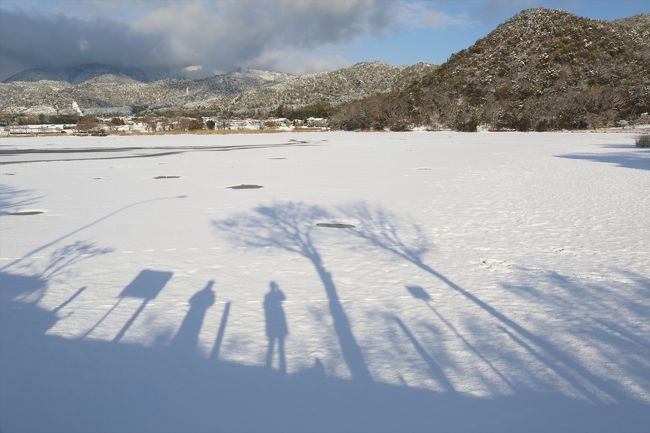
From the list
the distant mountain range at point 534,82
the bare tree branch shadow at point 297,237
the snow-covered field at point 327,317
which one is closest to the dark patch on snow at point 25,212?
the snow-covered field at point 327,317

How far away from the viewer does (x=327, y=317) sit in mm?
4832

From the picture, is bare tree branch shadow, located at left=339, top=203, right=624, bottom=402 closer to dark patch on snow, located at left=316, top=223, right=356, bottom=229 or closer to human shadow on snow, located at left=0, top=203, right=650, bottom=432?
human shadow on snow, located at left=0, top=203, right=650, bottom=432

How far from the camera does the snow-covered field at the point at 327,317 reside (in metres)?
3.35

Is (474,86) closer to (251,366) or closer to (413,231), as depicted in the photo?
(413,231)

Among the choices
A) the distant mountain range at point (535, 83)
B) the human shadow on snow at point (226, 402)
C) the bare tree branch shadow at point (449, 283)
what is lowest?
the human shadow on snow at point (226, 402)

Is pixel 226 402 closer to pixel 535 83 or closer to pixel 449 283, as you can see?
pixel 449 283

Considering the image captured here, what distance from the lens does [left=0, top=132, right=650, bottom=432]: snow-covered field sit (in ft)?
11.0

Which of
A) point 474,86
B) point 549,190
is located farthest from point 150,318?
point 474,86

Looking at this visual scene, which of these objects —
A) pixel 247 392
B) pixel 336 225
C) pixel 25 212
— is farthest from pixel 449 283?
pixel 25 212

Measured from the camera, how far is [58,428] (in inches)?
125

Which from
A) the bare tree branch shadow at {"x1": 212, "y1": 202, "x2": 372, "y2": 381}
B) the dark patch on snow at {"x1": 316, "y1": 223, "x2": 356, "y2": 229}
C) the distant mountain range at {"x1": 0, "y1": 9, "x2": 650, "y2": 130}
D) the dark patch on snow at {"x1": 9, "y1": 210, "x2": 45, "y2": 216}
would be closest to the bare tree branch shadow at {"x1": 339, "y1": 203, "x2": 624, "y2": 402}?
the dark patch on snow at {"x1": 316, "y1": 223, "x2": 356, "y2": 229}

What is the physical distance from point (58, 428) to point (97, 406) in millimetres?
267

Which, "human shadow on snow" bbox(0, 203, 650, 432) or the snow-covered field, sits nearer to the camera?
"human shadow on snow" bbox(0, 203, 650, 432)

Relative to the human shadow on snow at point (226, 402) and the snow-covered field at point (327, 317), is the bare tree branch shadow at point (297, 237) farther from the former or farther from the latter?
the human shadow on snow at point (226, 402)
